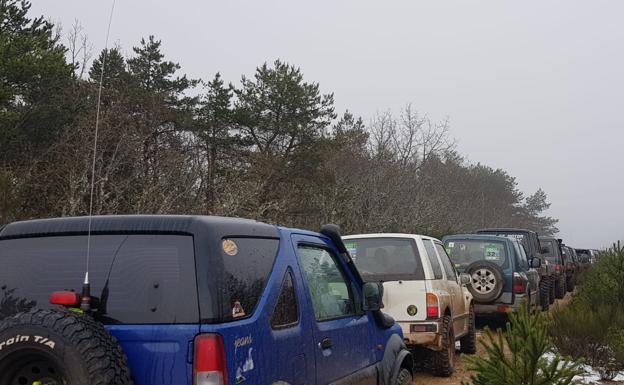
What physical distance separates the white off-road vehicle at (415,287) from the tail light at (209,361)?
5.14m

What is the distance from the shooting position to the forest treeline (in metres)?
21.8

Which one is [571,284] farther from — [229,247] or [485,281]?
[229,247]

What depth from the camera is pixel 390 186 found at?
37.2 metres

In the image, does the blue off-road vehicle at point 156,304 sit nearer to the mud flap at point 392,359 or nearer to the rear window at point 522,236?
the mud flap at point 392,359

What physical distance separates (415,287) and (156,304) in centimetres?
526

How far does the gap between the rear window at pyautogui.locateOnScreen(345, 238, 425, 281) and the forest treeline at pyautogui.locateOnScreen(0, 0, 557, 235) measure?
7605 millimetres

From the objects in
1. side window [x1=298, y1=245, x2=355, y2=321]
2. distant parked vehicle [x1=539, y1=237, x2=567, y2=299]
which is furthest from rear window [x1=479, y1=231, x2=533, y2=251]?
side window [x1=298, y1=245, x2=355, y2=321]

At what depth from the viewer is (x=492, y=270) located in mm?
11180

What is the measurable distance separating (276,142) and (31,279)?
3318 centimetres

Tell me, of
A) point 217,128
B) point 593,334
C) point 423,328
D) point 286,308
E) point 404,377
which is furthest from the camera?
point 217,128

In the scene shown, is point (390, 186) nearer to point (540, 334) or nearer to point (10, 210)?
point (10, 210)

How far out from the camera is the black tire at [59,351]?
2574mm

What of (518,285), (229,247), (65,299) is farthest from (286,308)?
(518,285)

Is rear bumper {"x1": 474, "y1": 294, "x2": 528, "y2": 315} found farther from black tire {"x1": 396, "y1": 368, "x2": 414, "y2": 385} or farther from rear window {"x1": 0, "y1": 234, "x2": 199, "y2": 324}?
rear window {"x1": 0, "y1": 234, "x2": 199, "y2": 324}
